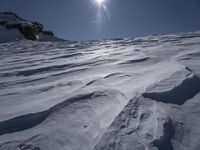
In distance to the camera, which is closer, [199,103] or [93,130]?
[93,130]

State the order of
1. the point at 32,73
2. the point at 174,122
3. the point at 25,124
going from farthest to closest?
the point at 32,73
the point at 25,124
the point at 174,122

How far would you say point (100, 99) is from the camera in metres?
1.65

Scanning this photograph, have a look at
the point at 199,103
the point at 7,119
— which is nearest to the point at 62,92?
the point at 7,119

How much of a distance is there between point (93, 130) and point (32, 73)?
6.51 feet

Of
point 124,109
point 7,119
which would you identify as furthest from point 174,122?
point 7,119

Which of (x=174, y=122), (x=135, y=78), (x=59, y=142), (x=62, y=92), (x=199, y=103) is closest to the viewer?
(x=59, y=142)

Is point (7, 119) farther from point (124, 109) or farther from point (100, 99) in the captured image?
point (124, 109)

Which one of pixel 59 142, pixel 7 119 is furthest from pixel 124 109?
pixel 7 119

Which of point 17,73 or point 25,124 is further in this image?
point 17,73

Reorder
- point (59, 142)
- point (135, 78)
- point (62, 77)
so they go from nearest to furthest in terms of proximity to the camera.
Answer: point (59, 142) → point (135, 78) → point (62, 77)

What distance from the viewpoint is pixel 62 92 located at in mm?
1912

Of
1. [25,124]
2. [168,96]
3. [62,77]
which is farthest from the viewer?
[62,77]

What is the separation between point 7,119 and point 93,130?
63cm

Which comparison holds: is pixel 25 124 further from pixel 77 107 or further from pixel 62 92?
pixel 62 92
